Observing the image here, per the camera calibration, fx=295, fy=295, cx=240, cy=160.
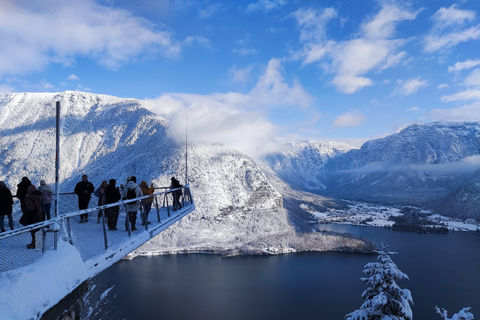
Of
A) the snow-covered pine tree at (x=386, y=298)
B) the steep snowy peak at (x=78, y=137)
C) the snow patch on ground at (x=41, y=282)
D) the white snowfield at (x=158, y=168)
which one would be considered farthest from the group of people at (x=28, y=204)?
the steep snowy peak at (x=78, y=137)

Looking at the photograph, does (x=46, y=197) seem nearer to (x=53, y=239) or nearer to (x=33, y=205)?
(x=33, y=205)

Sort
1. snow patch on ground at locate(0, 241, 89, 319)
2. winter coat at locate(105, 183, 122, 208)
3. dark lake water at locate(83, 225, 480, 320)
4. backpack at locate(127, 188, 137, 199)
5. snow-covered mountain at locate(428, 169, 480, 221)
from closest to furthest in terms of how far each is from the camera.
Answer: snow patch on ground at locate(0, 241, 89, 319), backpack at locate(127, 188, 137, 199), winter coat at locate(105, 183, 122, 208), dark lake water at locate(83, 225, 480, 320), snow-covered mountain at locate(428, 169, 480, 221)

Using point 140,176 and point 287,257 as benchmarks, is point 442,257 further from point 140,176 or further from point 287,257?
point 140,176

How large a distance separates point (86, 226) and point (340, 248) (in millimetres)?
91389

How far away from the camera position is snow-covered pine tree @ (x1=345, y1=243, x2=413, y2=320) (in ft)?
36.3

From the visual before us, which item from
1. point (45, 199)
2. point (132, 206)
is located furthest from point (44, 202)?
point (132, 206)

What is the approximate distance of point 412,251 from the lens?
287ft

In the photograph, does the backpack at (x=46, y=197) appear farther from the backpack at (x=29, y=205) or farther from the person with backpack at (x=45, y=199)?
the backpack at (x=29, y=205)

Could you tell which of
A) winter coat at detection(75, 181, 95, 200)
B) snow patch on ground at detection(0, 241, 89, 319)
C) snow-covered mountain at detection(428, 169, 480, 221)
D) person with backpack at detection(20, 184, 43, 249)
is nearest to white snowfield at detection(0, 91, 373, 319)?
winter coat at detection(75, 181, 95, 200)

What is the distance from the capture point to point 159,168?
99438 mm

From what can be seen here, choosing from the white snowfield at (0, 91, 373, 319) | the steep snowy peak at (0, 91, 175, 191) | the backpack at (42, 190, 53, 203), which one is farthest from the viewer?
the steep snowy peak at (0, 91, 175, 191)

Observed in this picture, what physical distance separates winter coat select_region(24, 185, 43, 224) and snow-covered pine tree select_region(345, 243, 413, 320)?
11525 millimetres

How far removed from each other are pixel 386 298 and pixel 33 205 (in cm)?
1206

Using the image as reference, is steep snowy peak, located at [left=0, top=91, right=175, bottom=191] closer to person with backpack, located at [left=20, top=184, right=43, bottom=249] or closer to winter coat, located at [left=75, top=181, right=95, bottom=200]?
winter coat, located at [left=75, top=181, right=95, bottom=200]
